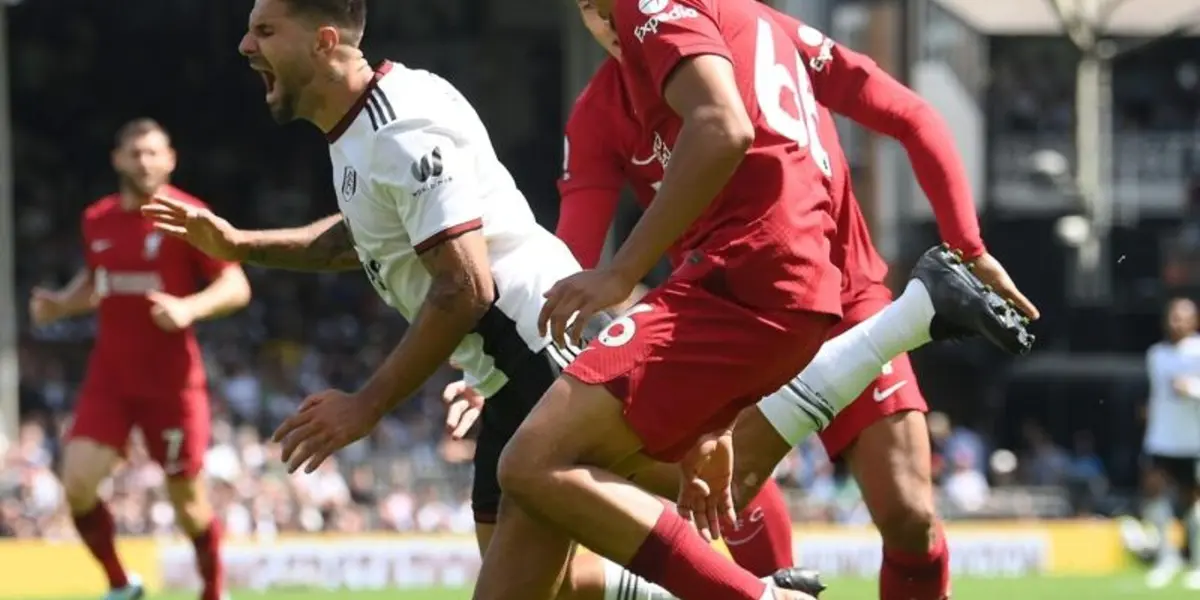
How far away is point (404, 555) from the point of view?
15492 mm

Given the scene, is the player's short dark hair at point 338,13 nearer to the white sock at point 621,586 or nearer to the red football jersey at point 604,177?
the red football jersey at point 604,177

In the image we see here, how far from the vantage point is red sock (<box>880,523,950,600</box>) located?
609cm

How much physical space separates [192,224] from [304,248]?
0.31 m

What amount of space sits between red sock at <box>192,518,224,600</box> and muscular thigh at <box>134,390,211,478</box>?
0.95ft

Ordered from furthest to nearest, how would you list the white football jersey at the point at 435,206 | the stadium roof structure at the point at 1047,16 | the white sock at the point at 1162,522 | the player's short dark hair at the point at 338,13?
the stadium roof structure at the point at 1047,16
the white sock at the point at 1162,522
the player's short dark hair at the point at 338,13
the white football jersey at the point at 435,206

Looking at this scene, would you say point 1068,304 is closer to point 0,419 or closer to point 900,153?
point 900,153

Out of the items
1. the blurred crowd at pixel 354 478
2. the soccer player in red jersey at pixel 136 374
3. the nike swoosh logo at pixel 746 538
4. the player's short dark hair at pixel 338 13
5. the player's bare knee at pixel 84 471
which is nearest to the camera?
the player's short dark hair at pixel 338 13

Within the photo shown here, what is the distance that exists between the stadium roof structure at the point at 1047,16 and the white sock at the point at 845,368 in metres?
20.5

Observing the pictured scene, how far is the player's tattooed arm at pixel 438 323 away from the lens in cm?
489

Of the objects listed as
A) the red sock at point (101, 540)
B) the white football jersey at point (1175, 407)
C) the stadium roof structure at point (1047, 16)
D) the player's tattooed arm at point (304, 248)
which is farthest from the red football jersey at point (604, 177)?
the stadium roof structure at point (1047, 16)

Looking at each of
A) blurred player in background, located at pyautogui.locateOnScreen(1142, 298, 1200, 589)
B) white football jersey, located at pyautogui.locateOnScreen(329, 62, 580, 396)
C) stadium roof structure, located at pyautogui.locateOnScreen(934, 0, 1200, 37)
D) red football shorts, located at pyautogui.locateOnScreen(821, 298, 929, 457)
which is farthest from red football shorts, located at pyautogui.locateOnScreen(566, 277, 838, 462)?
stadium roof structure, located at pyautogui.locateOnScreen(934, 0, 1200, 37)

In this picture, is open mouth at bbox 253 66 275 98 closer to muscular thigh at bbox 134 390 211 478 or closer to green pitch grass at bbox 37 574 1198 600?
muscular thigh at bbox 134 390 211 478

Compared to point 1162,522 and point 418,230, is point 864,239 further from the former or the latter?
point 1162,522

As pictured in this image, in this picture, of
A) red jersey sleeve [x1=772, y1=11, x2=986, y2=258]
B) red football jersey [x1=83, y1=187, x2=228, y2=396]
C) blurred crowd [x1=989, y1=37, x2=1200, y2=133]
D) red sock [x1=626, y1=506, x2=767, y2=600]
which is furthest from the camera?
blurred crowd [x1=989, y1=37, x2=1200, y2=133]
